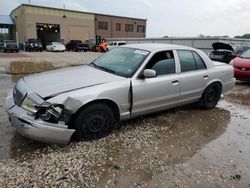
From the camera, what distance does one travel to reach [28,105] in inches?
135

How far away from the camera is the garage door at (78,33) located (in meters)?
41.2

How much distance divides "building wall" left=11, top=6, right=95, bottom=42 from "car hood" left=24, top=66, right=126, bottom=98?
3538 cm

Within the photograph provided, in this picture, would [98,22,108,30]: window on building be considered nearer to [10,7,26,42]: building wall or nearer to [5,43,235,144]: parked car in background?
[10,7,26,42]: building wall

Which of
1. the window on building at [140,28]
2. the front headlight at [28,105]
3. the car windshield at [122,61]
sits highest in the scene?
the window on building at [140,28]

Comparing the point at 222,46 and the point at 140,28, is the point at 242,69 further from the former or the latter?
the point at 140,28

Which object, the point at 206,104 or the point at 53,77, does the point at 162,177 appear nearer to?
the point at 53,77

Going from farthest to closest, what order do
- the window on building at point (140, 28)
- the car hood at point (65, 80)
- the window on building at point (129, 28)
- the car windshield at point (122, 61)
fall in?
1. the window on building at point (140, 28)
2. the window on building at point (129, 28)
3. the car windshield at point (122, 61)
4. the car hood at point (65, 80)

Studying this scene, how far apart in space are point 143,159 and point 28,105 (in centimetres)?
183

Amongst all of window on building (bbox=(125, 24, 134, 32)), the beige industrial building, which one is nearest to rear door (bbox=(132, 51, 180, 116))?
the beige industrial building

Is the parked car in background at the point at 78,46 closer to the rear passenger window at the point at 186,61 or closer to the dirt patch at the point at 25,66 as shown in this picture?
the dirt patch at the point at 25,66

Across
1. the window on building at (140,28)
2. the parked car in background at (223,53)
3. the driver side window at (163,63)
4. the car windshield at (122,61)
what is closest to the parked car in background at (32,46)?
the parked car in background at (223,53)

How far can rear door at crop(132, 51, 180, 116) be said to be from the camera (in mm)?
4172

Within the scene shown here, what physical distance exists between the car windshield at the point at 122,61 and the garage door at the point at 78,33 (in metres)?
38.3

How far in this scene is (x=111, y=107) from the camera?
3.95 metres
